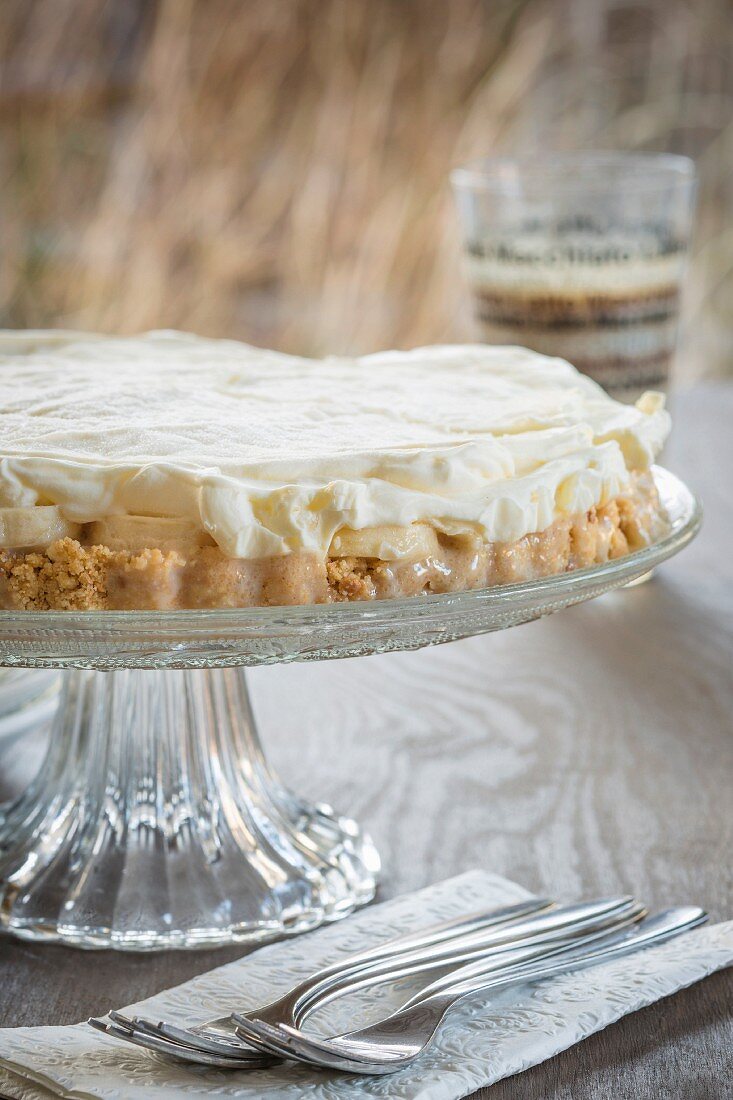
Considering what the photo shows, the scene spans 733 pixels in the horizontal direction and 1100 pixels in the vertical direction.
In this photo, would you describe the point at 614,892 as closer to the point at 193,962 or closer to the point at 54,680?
the point at 193,962

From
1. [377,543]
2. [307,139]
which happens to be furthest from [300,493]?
[307,139]

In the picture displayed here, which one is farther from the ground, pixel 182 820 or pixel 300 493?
pixel 300 493

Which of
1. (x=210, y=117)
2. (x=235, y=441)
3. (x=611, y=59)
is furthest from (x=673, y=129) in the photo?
(x=235, y=441)

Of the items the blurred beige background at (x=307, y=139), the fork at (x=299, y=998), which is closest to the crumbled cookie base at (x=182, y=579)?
the fork at (x=299, y=998)

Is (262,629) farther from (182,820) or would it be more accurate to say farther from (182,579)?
(182,820)

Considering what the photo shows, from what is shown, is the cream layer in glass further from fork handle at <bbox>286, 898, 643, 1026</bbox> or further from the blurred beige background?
the blurred beige background

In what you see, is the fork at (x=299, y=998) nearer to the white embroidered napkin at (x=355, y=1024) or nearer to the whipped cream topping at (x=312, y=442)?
the white embroidered napkin at (x=355, y=1024)
